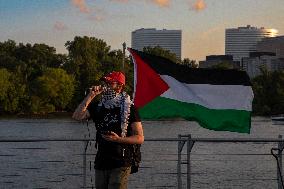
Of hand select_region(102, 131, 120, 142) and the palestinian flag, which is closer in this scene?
hand select_region(102, 131, 120, 142)

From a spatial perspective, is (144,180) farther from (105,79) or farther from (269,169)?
(105,79)

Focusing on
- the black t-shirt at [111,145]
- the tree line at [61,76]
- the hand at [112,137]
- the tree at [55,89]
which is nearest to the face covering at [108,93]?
the black t-shirt at [111,145]

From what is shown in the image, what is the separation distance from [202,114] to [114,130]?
2801 millimetres

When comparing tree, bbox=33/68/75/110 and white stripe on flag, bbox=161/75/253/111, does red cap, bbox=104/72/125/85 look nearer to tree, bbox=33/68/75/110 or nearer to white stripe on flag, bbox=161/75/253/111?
white stripe on flag, bbox=161/75/253/111

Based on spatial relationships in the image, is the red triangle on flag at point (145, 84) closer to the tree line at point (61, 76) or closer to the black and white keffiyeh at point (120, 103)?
the black and white keffiyeh at point (120, 103)

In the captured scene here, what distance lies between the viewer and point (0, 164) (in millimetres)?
25453

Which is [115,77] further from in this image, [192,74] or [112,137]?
[192,74]

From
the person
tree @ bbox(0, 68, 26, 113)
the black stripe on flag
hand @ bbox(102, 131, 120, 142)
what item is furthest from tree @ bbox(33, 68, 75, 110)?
hand @ bbox(102, 131, 120, 142)

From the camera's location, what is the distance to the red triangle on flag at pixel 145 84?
984cm

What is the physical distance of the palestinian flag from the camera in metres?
9.88

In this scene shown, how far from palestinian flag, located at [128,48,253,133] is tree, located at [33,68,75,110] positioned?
80597mm

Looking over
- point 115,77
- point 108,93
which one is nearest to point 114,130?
point 108,93

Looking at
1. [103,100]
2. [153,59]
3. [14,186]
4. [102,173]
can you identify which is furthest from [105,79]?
[14,186]

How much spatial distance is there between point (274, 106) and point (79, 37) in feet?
106
